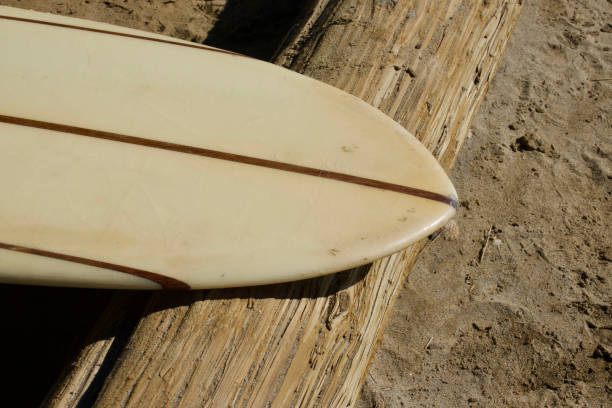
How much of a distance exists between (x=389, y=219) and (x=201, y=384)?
572 millimetres

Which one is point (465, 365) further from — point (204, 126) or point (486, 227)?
point (204, 126)

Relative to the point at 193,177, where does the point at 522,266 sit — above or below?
below

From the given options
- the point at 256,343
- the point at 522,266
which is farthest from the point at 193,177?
the point at 522,266

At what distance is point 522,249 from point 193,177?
1254 millimetres

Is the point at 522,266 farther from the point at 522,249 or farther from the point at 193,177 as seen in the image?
the point at 193,177

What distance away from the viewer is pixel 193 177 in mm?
1413

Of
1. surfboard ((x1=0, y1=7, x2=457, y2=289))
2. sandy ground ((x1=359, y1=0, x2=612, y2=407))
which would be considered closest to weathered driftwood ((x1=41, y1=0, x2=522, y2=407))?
surfboard ((x1=0, y1=7, x2=457, y2=289))

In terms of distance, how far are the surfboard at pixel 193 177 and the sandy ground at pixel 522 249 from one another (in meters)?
0.59

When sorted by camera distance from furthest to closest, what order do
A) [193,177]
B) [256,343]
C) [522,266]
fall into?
1. [522,266]
2. [193,177]
3. [256,343]

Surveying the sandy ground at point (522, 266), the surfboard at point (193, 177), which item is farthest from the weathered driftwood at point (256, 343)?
the sandy ground at point (522, 266)

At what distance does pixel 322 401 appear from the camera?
1187 millimetres

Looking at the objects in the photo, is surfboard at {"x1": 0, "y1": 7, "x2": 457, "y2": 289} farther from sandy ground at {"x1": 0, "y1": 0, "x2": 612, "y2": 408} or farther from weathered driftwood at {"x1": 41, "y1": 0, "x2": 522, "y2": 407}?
sandy ground at {"x1": 0, "y1": 0, "x2": 612, "y2": 408}

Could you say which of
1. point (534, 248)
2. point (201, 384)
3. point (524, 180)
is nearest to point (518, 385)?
point (534, 248)

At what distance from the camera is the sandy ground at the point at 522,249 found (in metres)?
1.69
